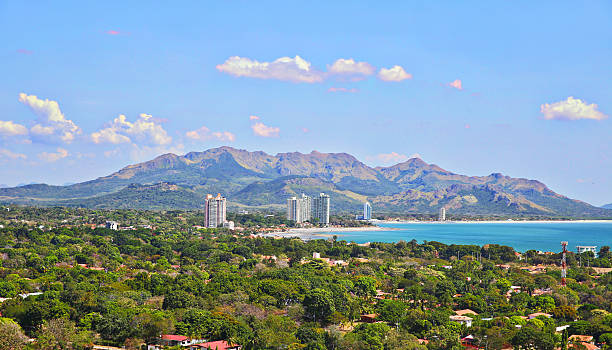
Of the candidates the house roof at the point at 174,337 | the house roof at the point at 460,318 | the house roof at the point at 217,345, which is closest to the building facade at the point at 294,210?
the house roof at the point at 460,318

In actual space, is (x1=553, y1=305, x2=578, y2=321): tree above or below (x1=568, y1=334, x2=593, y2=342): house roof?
above

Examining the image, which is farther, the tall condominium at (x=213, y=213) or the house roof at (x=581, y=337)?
the tall condominium at (x=213, y=213)

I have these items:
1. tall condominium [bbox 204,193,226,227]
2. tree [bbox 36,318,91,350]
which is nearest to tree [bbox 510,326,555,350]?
tree [bbox 36,318,91,350]

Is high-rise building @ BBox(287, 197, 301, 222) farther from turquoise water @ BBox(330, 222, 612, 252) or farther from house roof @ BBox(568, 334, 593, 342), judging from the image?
house roof @ BBox(568, 334, 593, 342)

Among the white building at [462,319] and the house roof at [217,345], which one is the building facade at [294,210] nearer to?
the white building at [462,319]

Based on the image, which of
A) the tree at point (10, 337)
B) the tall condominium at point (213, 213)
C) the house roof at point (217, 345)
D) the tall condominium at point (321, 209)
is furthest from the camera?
the tall condominium at point (321, 209)

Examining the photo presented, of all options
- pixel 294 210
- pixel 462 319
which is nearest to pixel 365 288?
pixel 462 319
